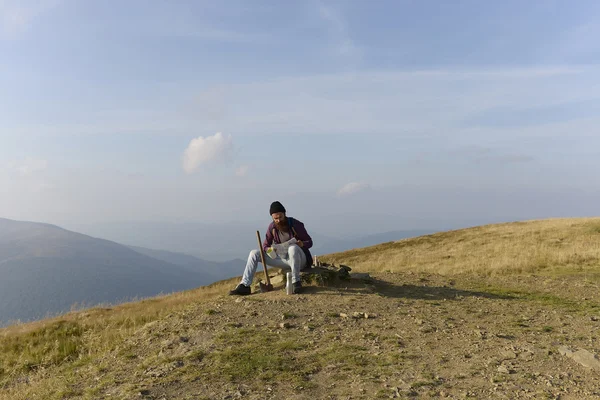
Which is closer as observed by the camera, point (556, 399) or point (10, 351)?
point (556, 399)

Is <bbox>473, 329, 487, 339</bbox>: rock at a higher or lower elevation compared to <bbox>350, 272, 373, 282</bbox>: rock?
lower

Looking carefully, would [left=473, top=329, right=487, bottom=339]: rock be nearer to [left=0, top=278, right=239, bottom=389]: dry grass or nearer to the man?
the man

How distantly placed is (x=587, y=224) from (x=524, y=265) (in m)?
18.0

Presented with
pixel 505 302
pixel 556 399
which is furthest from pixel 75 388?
pixel 505 302

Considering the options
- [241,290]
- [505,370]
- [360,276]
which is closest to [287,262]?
[241,290]

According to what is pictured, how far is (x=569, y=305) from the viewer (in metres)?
11.2

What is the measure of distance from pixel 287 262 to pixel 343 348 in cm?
431

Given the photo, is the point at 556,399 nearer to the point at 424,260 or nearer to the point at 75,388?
the point at 75,388

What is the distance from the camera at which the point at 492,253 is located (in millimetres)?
25594

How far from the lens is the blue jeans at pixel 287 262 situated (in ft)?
35.7

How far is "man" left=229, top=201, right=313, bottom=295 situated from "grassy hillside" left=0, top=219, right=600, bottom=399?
0.66 metres

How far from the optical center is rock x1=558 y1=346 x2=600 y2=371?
6164 mm

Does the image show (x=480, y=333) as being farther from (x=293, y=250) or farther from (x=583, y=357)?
(x=293, y=250)

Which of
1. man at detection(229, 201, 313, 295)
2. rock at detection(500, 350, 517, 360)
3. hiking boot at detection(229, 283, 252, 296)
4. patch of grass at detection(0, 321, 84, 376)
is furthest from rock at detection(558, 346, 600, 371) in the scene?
patch of grass at detection(0, 321, 84, 376)
